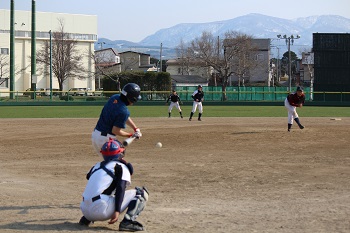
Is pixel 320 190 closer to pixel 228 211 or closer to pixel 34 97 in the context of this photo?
pixel 228 211

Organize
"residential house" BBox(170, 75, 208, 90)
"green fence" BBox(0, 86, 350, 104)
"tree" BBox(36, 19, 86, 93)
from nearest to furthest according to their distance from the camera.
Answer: "green fence" BBox(0, 86, 350, 104)
"tree" BBox(36, 19, 86, 93)
"residential house" BBox(170, 75, 208, 90)

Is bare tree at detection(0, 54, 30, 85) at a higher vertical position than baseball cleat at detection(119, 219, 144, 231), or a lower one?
higher

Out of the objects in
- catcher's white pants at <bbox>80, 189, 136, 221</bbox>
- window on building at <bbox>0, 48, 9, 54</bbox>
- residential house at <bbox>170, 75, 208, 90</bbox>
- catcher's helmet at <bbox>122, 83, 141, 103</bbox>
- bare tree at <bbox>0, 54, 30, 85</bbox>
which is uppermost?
window on building at <bbox>0, 48, 9, 54</bbox>

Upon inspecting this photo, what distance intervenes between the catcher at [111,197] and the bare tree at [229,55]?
6664 centimetres

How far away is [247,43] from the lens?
80.2m

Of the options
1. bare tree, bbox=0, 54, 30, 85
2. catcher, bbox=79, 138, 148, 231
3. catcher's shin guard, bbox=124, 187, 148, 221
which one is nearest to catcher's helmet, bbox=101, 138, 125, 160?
catcher, bbox=79, 138, 148, 231

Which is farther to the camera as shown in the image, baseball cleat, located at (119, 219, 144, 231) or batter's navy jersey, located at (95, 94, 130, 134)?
batter's navy jersey, located at (95, 94, 130, 134)

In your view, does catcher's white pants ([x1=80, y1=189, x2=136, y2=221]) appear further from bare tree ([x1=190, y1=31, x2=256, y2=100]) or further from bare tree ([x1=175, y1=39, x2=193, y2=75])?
bare tree ([x1=175, y1=39, x2=193, y2=75])

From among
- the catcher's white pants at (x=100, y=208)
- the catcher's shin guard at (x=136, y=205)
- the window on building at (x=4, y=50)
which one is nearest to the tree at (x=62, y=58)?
the window on building at (x=4, y=50)

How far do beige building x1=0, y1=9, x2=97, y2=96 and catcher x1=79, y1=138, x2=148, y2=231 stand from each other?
74.7m

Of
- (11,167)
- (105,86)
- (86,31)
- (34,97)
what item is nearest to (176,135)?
(11,167)

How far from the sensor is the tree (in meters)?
79.6

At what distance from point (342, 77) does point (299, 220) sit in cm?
5028

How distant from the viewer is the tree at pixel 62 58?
261 feet
